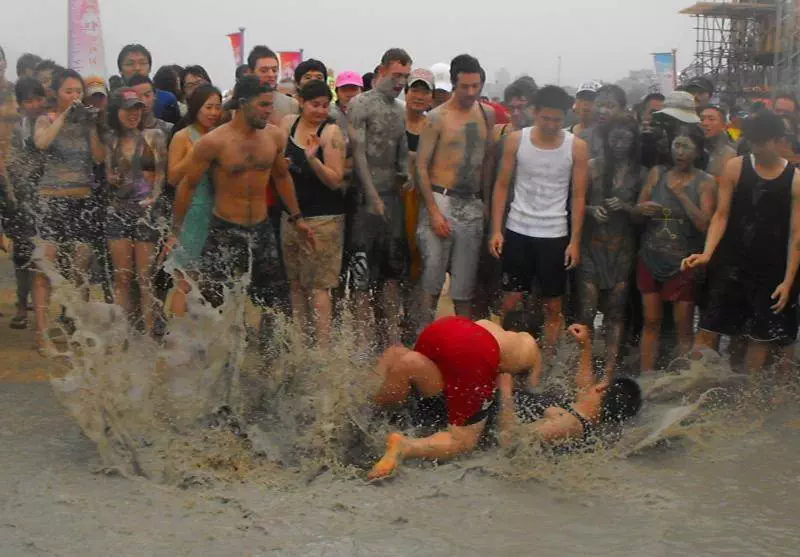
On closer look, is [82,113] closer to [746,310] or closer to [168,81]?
[168,81]

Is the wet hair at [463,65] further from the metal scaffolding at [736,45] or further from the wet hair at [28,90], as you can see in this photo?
the metal scaffolding at [736,45]

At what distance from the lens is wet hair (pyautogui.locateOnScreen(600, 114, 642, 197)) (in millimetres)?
6238

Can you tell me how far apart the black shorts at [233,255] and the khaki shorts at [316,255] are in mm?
175

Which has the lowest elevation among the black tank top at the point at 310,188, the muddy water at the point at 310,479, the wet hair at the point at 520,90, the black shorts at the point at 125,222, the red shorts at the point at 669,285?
the muddy water at the point at 310,479

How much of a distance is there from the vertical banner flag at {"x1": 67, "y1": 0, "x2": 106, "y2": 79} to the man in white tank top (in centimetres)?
631

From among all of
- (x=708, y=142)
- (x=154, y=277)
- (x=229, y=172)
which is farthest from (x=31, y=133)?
(x=708, y=142)

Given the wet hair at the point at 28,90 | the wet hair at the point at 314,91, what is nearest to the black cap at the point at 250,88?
the wet hair at the point at 314,91

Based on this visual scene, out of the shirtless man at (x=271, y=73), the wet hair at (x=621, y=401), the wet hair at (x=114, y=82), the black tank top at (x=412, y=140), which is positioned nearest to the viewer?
the wet hair at (x=621, y=401)

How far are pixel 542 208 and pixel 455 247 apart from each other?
0.62 m

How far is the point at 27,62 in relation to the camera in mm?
8523

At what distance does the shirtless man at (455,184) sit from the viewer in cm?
628

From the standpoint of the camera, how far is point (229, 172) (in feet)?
19.4

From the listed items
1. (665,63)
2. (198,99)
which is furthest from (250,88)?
(665,63)

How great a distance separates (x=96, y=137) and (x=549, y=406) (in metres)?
3.68
